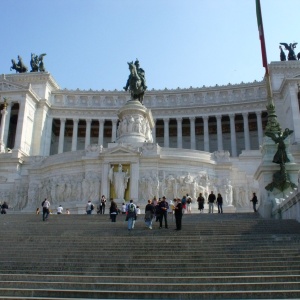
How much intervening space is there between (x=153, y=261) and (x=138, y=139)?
86.2 ft

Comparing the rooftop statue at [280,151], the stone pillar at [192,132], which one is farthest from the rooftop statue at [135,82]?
the stone pillar at [192,132]

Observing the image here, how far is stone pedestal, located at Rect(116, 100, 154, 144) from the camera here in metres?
38.7

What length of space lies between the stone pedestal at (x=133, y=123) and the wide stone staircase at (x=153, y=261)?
68.3 feet

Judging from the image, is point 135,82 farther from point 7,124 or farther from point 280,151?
point 7,124

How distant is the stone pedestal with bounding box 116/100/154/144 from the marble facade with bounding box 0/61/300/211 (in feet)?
0.33

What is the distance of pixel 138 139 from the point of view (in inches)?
1510

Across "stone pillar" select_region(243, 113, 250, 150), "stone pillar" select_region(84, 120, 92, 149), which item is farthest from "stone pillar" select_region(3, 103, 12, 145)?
"stone pillar" select_region(243, 113, 250, 150)

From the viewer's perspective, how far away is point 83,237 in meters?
15.2

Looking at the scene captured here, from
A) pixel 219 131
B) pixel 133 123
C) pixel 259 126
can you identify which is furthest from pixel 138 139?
pixel 259 126

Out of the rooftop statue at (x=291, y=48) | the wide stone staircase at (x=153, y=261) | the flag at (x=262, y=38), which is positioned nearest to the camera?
the wide stone staircase at (x=153, y=261)

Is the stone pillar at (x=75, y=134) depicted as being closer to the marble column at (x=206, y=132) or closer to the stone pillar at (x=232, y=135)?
the marble column at (x=206, y=132)

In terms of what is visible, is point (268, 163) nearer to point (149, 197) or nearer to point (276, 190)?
point (276, 190)

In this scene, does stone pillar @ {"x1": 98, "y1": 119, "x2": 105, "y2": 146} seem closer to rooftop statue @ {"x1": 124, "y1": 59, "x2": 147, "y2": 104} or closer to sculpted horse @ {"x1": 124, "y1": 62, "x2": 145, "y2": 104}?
rooftop statue @ {"x1": 124, "y1": 59, "x2": 147, "y2": 104}

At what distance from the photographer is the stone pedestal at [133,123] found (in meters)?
38.7
